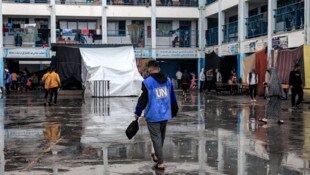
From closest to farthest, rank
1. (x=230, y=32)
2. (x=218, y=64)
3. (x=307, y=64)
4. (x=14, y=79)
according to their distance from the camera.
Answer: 1. (x=307, y=64)
2. (x=218, y=64)
3. (x=230, y=32)
4. (x=14, y=79)

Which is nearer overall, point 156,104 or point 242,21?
point 156,104

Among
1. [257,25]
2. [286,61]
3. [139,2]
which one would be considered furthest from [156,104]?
[139,2]

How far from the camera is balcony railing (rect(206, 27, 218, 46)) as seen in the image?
3816cm

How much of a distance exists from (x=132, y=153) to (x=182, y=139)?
188 centimetres

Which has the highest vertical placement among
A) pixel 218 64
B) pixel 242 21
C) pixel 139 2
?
pixel 139 2

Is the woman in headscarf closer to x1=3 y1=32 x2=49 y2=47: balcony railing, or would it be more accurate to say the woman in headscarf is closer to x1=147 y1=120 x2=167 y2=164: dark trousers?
x1=147 y1=120 x2=167 y2=164: dark trousers

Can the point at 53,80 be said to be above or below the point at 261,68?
below

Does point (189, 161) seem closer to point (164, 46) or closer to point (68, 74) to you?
point (68, 74)

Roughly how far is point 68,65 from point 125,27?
13.8 metres

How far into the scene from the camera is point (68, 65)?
91.6 ft

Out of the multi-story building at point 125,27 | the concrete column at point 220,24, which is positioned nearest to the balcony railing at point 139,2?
the multi-story building at point 125,27

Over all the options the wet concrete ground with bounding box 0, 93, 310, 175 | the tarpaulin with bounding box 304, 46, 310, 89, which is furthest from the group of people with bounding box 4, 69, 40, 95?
the tarpaulin with bounding box 304, 46, 310, 89

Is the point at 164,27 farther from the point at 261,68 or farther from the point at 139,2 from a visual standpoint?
the point at 261,68

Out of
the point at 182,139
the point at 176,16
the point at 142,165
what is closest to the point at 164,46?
the point at 176,16
